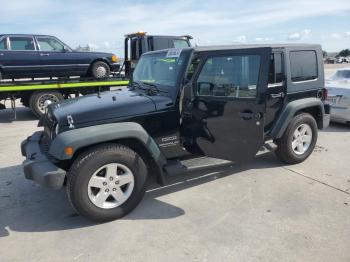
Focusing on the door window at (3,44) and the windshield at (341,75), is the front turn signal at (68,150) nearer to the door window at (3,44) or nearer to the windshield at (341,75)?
the windshield at (341,75)

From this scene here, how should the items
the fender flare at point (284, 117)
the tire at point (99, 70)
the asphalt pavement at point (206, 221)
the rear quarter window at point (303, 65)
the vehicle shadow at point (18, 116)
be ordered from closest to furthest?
1. the asphalt pavement at point (206, 221)
2. the fender flare at point (284, 117)
3. the rear quarter window at point (303, 65)
4. the vehicle shadow at point (18, 116)
5. the tire at point (99, 70)

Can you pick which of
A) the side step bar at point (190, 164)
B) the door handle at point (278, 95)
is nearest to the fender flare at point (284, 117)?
the door handle at point (278, 95)

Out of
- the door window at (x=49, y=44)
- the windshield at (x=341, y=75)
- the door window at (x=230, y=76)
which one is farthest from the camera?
the door window at (x=49, y=44)

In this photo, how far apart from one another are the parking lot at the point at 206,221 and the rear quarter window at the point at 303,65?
1331 millimetres

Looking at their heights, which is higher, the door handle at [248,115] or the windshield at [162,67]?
the windshield at [162,67]

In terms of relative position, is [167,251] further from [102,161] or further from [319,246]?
[319,246]

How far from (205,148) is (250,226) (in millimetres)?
1097

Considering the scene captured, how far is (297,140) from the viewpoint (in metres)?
5.18

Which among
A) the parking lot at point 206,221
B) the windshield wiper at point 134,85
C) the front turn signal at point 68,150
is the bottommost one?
the parking lot at point 206,221

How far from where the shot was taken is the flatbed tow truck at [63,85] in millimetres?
9172

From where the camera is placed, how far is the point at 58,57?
10.1 metres

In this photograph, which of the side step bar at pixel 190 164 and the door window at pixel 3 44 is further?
the door window at pixel 3 44

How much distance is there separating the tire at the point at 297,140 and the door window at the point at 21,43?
7.64 m

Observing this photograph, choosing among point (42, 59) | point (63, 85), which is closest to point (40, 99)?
point (63, 85)
